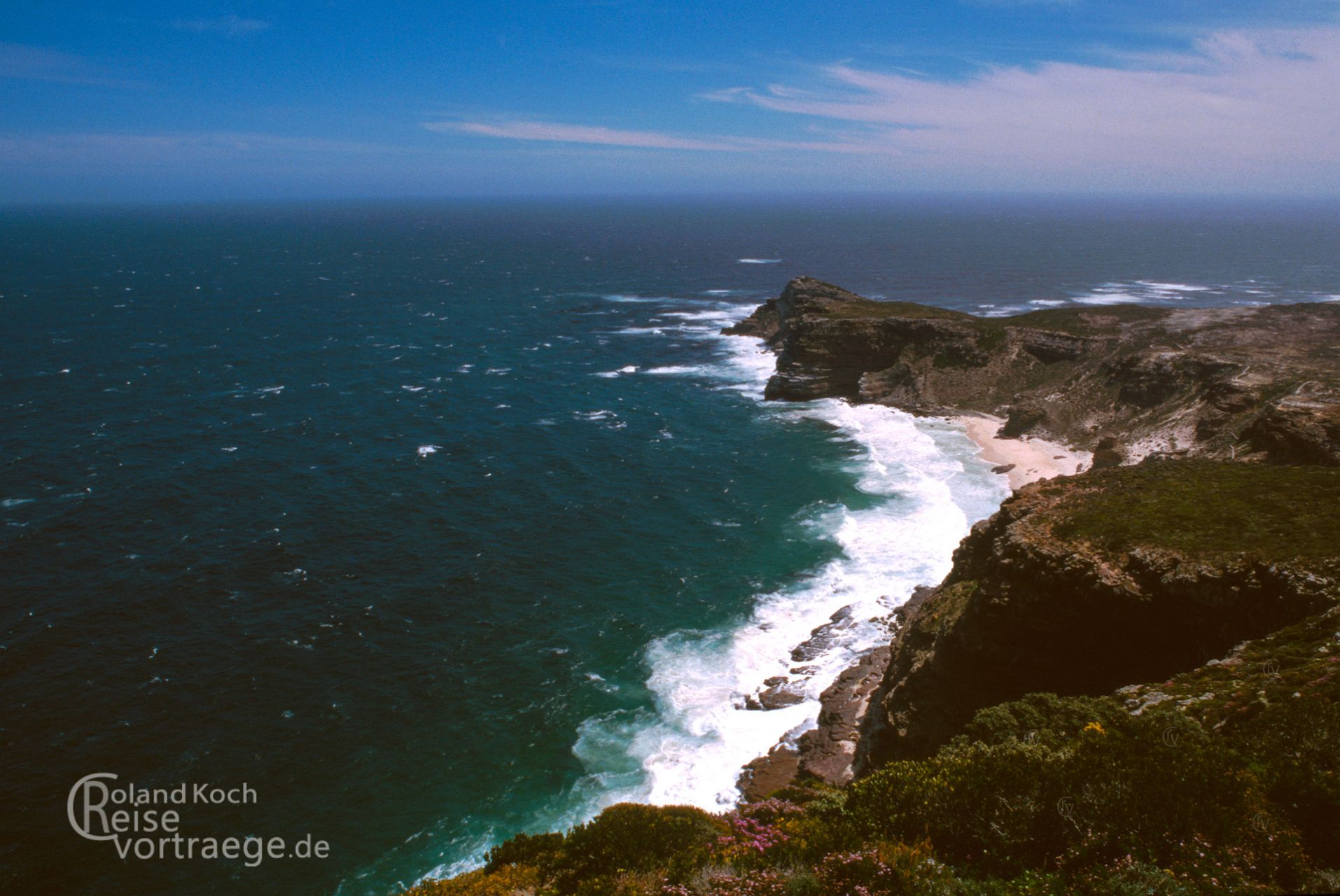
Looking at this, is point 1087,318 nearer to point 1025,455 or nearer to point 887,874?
point 1025,455

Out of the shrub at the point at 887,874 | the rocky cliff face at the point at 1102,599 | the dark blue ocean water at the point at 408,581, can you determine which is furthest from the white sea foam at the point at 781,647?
the shrub at the point at 887,874

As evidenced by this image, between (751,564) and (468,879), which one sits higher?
(468,879)

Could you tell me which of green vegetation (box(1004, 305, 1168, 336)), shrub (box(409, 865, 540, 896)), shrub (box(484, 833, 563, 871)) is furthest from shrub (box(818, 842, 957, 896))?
green vegetation (box(1004, 305, 1168, 336))

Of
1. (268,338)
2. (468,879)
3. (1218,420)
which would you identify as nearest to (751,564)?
(468,879)

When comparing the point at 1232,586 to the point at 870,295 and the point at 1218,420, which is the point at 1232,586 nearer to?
the point at 1218,420

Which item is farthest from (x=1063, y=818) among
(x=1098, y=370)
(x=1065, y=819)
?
(x=1098, y=370)

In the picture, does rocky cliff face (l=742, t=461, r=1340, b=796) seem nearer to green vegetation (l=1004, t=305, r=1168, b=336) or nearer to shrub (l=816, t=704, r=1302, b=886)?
shrub (l=816, t=704, r=1302, b=886)

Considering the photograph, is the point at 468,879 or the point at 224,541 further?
the point at 224,541

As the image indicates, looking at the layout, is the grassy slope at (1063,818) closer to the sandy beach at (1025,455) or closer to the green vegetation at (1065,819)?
the green vegetation at (1065,819)
